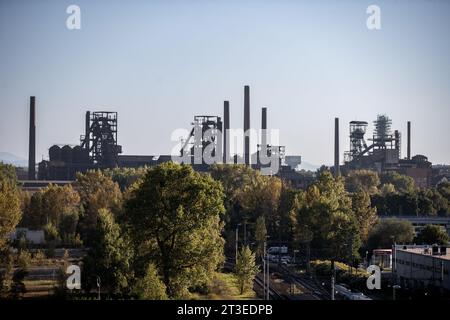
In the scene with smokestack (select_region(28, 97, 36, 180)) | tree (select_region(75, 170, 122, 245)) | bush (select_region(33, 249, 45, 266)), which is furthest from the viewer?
smokestack (select_region(28, 97, 36, 180))

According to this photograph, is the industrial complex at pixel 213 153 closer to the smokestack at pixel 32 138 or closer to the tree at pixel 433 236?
the smokestack at pixel 32 138

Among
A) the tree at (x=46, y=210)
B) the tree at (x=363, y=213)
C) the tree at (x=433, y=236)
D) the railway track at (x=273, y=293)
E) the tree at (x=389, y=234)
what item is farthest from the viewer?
the tree at (x=46, y=210)

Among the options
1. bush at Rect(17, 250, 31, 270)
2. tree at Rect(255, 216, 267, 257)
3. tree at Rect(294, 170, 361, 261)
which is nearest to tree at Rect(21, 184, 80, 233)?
tree at Rect(255, 216, 267, 257)

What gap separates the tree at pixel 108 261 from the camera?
18.9 meters

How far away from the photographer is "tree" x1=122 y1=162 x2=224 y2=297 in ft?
60.8

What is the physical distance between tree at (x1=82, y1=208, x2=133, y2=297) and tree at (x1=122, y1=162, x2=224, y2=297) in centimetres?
52

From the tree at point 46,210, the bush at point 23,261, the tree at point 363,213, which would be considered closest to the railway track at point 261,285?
the bush at point 23,261

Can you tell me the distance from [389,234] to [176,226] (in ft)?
60.0

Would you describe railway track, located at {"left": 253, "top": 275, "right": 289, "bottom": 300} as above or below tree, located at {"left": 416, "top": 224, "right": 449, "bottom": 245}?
below

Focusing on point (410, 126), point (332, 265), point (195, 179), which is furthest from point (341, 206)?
point (410, 126)

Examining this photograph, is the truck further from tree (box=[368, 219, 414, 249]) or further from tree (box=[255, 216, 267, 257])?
tree (box=[368, 219, 414, 249])

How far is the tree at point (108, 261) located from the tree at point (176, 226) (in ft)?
1.71
